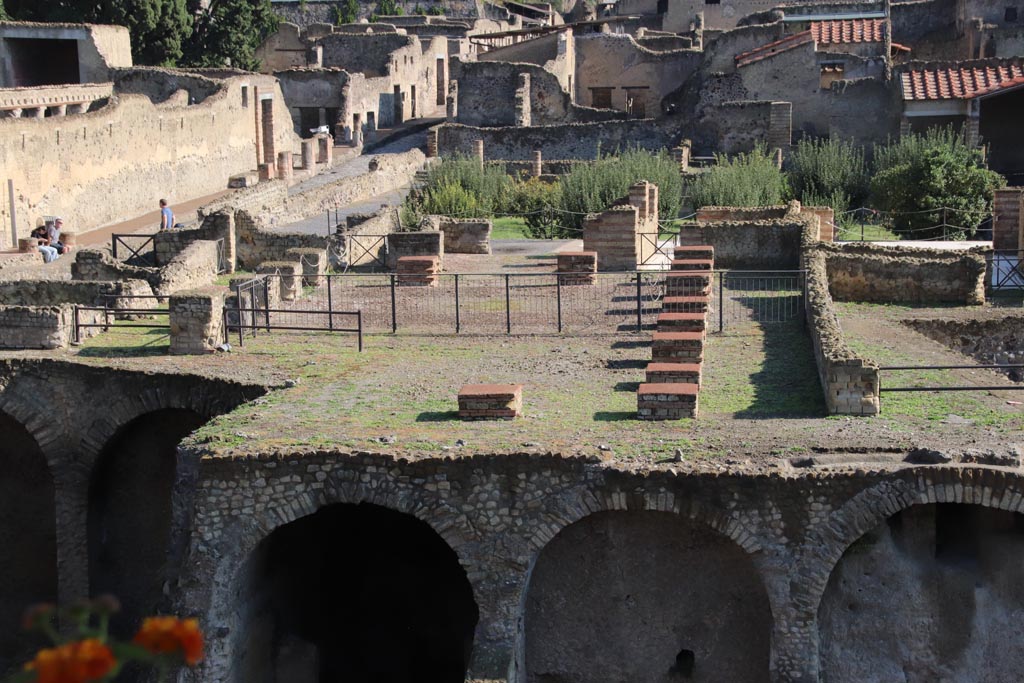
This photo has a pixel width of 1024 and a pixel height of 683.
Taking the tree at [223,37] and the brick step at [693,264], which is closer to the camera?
the brick step at [693,264]

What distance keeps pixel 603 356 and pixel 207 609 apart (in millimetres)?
6047

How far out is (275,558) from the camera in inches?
632

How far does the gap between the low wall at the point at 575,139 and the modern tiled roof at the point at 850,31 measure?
14.9 ft

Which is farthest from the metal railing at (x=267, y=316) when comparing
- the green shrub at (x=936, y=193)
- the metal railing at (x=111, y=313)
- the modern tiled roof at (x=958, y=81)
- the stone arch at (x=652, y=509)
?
the modern tiled roof at (x=958, y=81)

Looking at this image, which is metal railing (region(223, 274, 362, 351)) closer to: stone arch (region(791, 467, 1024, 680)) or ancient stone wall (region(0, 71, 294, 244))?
stone arch (region(791, 467, 1024, 680))

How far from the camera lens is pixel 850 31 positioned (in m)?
41.8

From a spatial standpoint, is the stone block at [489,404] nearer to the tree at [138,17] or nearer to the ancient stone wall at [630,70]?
the ancient stone wall at [630,70]

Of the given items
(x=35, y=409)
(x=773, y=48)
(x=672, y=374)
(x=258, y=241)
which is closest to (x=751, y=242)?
(x=258, y=241)

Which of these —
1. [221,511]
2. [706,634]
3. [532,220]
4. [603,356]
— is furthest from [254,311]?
[532,220]

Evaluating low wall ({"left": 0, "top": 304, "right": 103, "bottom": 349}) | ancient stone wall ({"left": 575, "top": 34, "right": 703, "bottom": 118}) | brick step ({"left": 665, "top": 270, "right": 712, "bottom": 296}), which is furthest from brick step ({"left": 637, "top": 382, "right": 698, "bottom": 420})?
ancient stone wall ({"left": 575, "top": 34, "right": 703, "bottom": 118})

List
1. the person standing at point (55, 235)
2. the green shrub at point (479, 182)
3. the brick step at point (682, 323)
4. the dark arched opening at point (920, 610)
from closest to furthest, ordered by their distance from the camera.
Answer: the dark arched opening at point (920, 610) < the brick step at point (682, 323) < the person standing at point (55, 235) < the green shrub at point (479, 182)

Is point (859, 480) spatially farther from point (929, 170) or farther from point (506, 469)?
point (929, 170)

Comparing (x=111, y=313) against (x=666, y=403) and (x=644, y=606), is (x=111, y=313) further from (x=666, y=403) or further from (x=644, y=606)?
(x=644, y=606)

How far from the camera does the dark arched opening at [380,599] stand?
684 inches
